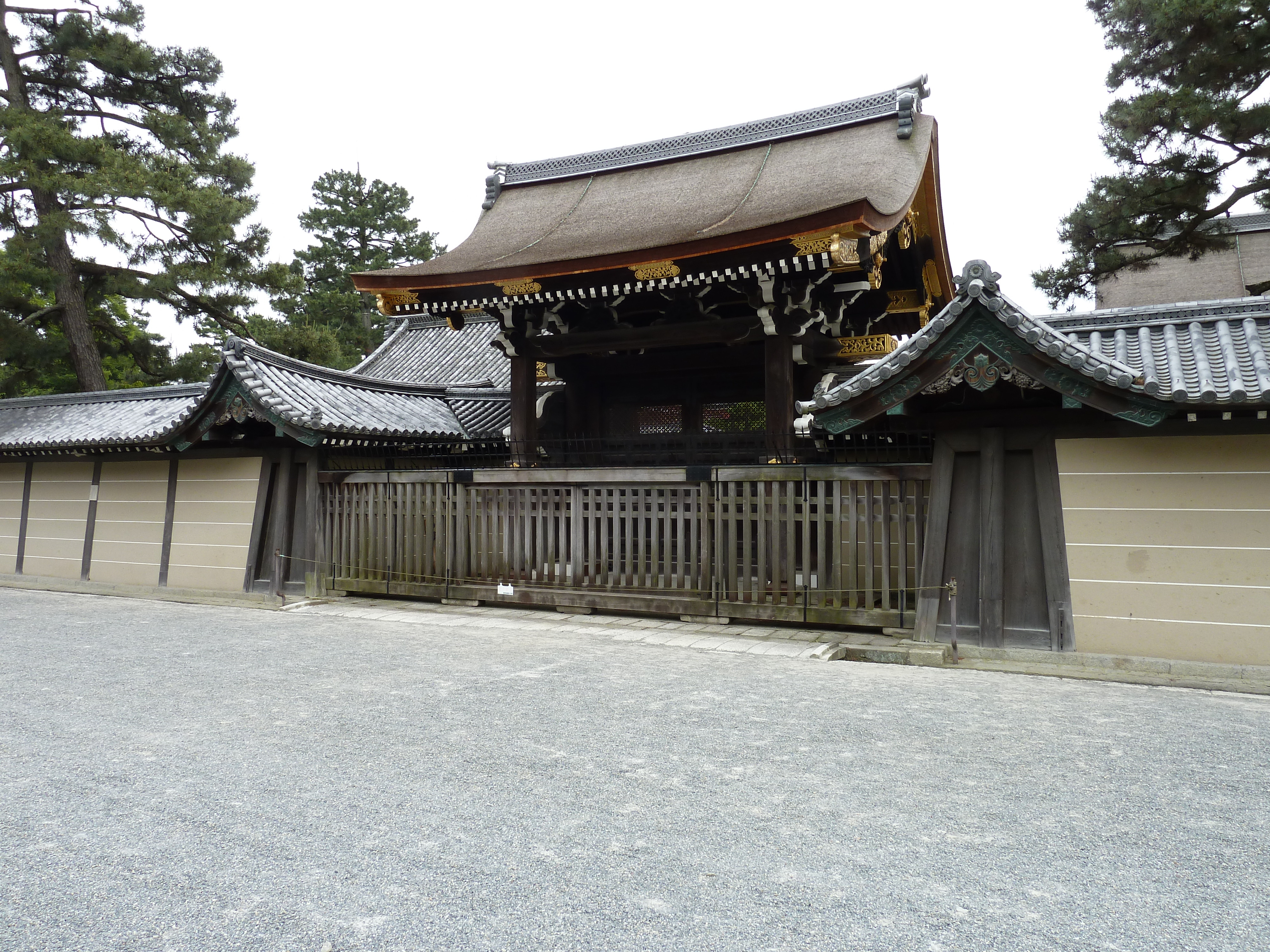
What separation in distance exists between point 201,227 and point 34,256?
3.28 m

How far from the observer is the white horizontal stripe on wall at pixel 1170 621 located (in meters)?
5.92

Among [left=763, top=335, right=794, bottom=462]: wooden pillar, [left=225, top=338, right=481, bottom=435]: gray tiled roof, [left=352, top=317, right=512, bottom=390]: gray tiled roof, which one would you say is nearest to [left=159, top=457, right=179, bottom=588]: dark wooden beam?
[left=225, top=338, right=481, bottom=435]: gray tiled roof

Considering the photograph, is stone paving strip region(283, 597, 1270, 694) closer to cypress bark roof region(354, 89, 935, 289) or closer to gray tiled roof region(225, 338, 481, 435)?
gray tiled roof region(225, 338, 481, 435)

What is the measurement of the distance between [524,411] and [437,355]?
7.57m

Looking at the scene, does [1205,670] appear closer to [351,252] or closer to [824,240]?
[824,240]

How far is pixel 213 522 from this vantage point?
426 inches

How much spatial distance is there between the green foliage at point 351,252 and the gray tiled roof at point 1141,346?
96.4 feet

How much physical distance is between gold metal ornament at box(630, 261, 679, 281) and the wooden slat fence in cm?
244

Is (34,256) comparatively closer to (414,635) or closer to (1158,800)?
(414,635)

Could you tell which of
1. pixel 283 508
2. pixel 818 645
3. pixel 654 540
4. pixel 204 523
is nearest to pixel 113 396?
pixel 204 523

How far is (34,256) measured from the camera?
54.9 feet

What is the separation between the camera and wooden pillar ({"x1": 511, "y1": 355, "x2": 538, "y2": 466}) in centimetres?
1088

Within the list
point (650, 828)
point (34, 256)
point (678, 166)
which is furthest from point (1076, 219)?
point (34, 256)

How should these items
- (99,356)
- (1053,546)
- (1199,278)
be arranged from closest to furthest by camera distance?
(1053,546), (99,356), (1199,278)
